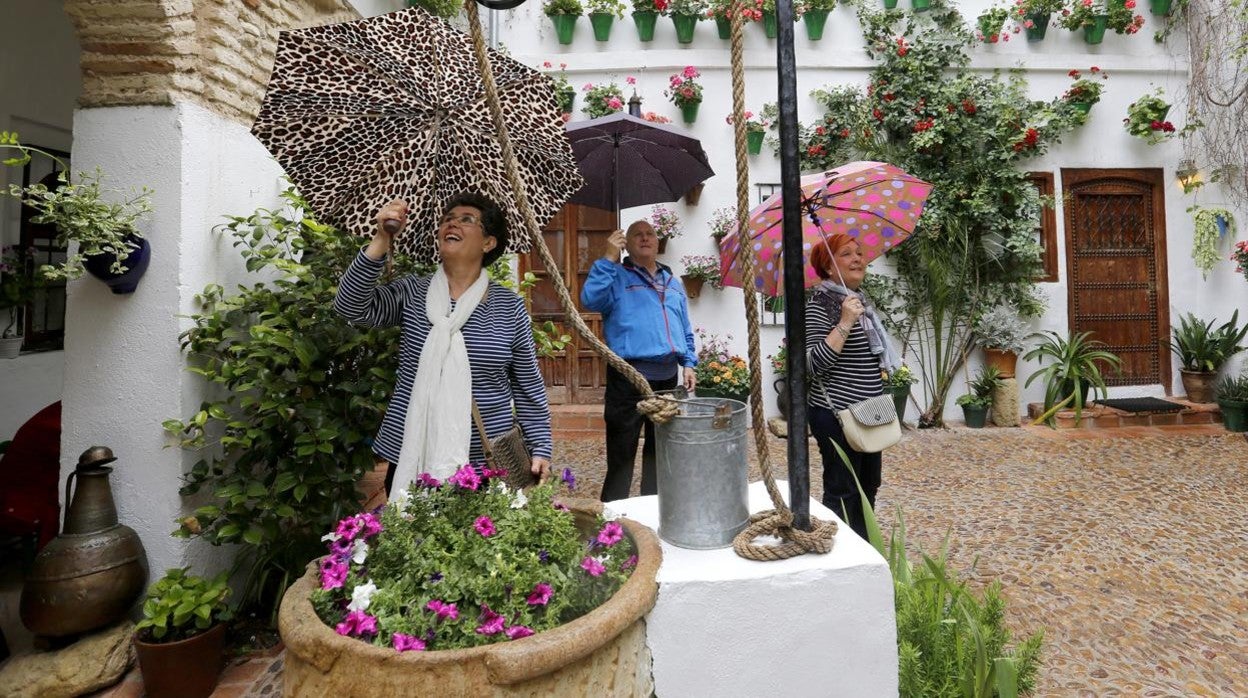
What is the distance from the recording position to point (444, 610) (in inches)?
47.6

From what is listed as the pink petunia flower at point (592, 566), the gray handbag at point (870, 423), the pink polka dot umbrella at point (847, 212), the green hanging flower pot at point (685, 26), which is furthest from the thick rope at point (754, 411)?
the green hanging flower pot at point (685, 26)

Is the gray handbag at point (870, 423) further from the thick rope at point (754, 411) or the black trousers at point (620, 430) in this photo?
the thick rope at point (754, 411)

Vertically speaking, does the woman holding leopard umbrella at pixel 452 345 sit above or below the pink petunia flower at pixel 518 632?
above

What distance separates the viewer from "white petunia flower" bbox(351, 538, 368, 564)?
140 cm

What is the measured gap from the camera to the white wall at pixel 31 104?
379cm

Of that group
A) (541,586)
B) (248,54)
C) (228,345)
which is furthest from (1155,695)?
(248,54)

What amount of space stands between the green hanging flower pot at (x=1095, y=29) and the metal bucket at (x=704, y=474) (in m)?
8.13

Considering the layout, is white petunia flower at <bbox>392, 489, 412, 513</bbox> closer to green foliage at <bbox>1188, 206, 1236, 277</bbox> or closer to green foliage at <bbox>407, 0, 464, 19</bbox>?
green foliage at <bbox>407, 0, 464, 19</bbox>

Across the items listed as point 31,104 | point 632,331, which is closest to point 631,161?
point 632,331

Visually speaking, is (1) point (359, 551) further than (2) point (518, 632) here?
Yes

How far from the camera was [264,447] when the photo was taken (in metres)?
2.41

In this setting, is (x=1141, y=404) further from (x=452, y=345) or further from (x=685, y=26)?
(x=452, y=345)

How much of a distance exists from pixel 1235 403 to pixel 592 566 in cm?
789

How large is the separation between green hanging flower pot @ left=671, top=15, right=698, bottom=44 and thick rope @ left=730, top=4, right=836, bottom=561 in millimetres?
5965
